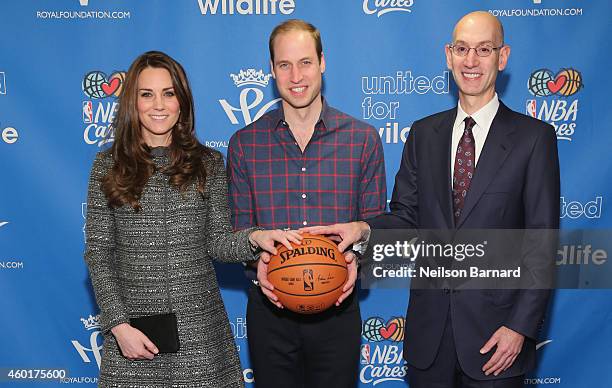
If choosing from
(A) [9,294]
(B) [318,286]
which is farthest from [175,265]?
(A) [9,294]

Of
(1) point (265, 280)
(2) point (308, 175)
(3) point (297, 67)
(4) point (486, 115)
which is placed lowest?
(1) point (265, 280)

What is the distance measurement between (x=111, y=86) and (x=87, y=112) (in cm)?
20

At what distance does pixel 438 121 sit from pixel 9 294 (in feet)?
8.53

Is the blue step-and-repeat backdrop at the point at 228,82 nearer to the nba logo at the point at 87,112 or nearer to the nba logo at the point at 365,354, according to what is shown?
the nba logo at the point at 87,112

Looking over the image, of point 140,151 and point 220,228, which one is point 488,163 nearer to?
point 220,228

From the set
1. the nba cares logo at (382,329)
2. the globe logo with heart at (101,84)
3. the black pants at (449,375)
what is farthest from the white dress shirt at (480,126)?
the globe logo with heart at (101,84)

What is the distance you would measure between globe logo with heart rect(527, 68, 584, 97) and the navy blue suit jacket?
1276 millimetres

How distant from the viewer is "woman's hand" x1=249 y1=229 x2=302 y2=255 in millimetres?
2141

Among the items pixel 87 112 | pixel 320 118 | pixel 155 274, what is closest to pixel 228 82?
pixel 87 112

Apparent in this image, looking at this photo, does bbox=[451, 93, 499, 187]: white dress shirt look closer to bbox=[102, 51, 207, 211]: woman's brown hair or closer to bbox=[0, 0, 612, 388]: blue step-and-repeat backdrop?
bbox=[102, 51, 207, 211]: woman's brown hair

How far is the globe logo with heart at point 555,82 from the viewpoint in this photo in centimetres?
329

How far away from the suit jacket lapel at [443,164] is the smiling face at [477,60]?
12cm

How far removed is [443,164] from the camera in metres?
2.18

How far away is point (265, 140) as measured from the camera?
2494mm
